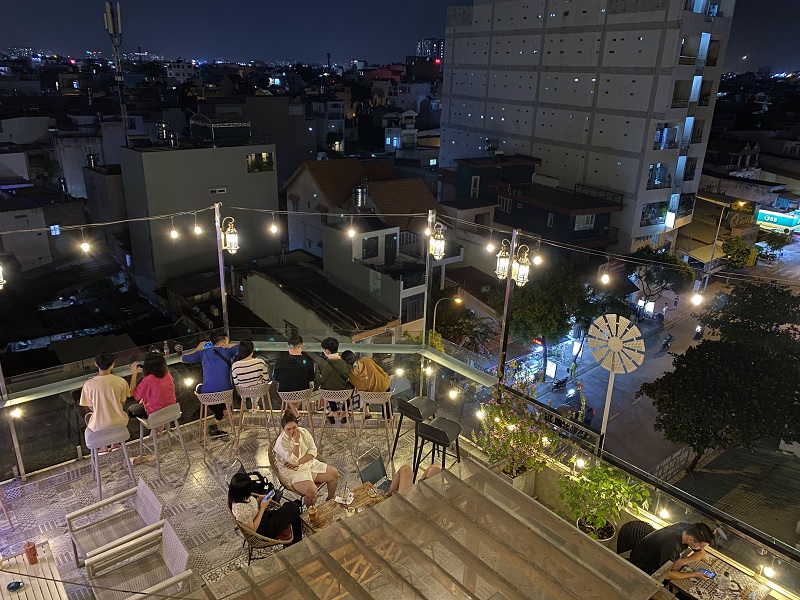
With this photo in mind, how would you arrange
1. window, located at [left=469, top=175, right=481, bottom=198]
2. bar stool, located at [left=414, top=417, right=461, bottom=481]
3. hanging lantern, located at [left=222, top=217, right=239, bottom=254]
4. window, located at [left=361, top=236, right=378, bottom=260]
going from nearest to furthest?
1. bar stool, located at [left=414, top=417, right=461, bottom=481]
2. hanging lantern, located at [left=222, top=217, right=239, bottom=254]
3. window, located at [left=361, top=236, right=378, bottom=260]
4. window, located at [left=469, top=175, right=481, bottom=198]

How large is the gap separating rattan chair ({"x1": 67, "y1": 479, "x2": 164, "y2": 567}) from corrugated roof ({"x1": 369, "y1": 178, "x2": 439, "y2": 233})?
703 inches

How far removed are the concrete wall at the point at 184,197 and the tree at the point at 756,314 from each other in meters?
18.8

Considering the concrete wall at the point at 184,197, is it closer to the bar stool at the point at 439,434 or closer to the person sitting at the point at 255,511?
the bar stool at the point at 439,434

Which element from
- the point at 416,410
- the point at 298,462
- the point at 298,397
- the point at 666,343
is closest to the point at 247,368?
the point at 298,397

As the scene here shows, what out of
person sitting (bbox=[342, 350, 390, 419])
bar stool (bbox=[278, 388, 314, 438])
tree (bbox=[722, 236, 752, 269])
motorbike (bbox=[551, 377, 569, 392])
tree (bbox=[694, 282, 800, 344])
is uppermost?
person sitting (bbox=[342, 350, 390, 419])

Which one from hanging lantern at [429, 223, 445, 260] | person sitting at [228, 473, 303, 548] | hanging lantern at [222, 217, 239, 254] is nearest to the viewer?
person sitting at [228, 473, 303, 548]

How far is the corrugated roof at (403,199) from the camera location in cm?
2231

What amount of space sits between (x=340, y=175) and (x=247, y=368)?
64.9 feet

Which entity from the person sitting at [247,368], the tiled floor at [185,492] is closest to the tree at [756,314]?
the tiled floor at [185,492]

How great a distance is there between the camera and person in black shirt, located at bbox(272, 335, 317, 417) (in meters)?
6.43

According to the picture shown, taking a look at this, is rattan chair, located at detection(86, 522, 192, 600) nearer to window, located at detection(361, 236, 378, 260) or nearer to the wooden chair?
the wooden chair

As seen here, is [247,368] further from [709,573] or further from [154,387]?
[709,573]

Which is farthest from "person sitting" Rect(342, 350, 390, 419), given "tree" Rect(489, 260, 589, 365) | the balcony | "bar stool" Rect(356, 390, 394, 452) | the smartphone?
"tree" Rect(489, 260, 589, 365)

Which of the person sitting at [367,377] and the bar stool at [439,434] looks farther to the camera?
the person sitting at [367,377]
